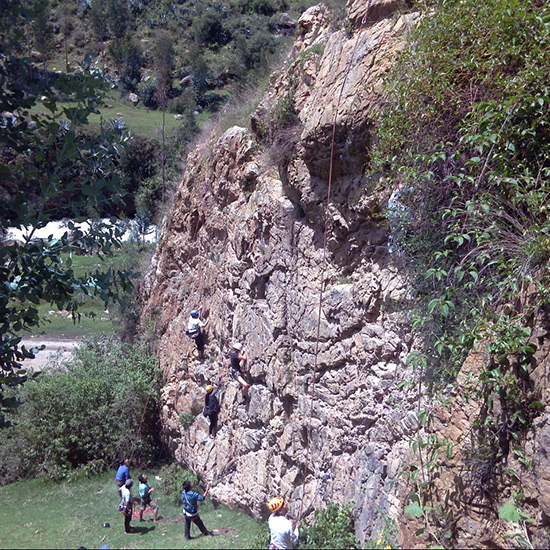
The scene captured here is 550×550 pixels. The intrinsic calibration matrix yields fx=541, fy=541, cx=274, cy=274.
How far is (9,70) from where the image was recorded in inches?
202

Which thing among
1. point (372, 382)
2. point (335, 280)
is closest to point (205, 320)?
point (335, 280)

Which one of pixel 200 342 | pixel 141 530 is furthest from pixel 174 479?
pixel 200 342

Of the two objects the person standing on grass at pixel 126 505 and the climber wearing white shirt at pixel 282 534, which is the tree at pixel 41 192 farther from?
the person standing on grass at pixel 126 505

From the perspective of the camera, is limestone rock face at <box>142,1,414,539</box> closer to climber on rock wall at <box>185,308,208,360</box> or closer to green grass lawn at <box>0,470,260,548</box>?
climber on rock wall at <box>185,308,208,360</box>

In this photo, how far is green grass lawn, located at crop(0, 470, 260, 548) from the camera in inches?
339

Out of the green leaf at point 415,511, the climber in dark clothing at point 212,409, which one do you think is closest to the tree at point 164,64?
the climber in dark clothing at point 212,409

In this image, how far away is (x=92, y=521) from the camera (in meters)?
10.6

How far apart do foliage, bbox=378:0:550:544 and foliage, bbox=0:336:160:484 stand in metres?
9.60

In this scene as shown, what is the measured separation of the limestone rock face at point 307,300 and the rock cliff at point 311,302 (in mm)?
29

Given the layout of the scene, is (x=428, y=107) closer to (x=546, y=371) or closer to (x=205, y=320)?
(x=546, y=371)

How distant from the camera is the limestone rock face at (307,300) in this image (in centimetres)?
732

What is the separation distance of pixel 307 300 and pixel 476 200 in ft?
12.2

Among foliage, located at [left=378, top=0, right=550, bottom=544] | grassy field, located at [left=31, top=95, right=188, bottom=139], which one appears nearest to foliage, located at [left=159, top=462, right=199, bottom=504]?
foliage, located at [left=378, top=0, right=550, bottom=544]

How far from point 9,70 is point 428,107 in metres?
4.61
